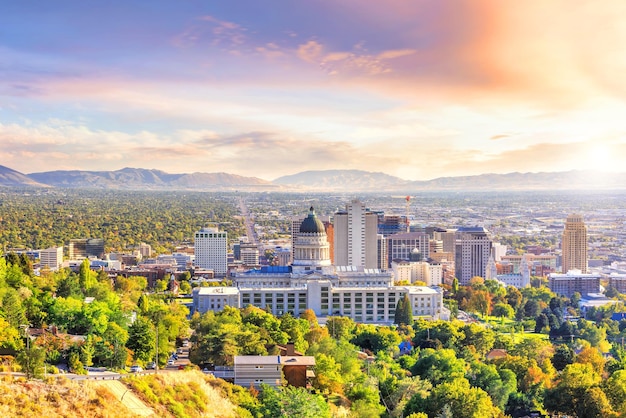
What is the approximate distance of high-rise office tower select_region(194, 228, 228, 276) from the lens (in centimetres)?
8019

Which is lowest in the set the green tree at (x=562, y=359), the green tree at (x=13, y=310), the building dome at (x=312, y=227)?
the green tree at (x=562, y=359)

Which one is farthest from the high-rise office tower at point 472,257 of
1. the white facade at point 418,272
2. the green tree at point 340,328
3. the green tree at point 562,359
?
the green tree at point 562,359

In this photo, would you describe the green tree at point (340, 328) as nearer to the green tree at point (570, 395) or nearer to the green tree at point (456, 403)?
the green tree at point (570, 395)

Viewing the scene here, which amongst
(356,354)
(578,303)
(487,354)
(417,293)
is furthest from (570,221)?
(356,354)

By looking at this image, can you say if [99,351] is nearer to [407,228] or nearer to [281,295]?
[281,295]

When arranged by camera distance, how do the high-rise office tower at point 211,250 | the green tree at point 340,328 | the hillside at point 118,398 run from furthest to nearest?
1. the high-rise office tower at point 211,250
2. the green tree at point 340,328
3. the hillside at point 118,398

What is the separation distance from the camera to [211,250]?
80.4 m

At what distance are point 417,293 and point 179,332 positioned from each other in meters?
20.1

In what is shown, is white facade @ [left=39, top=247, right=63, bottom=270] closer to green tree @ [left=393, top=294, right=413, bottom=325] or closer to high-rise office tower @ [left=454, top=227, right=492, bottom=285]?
high-rise office tower @ [left=454, top=227, right=492, bottom=285]

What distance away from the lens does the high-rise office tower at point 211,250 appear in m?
80.2

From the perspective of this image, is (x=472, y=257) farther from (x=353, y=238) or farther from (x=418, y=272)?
(x=353, y=238)

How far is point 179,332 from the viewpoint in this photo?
107 feet

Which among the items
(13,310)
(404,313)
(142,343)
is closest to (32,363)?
(142,343)

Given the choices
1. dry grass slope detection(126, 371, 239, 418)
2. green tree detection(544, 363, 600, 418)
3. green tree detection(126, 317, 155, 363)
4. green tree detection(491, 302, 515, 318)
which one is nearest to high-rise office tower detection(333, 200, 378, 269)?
green tree detection(491, 302, 515, 318)
